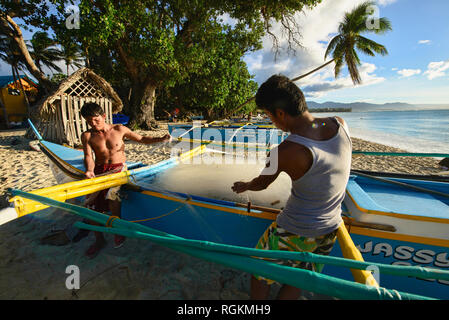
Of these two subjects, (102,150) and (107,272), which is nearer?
(107,272)

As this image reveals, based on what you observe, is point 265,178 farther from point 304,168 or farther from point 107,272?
point 107,272

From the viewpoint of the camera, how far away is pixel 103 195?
2490 mm

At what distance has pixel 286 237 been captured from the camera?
1.24 m

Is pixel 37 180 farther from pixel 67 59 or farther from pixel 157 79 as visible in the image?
pixel 67 59

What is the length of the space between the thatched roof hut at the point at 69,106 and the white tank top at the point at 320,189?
838 cm

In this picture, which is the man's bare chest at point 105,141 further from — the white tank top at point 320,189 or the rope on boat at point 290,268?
the white tank top at point 320,189

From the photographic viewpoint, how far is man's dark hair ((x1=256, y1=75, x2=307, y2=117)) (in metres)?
1.07

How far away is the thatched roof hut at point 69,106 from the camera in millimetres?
6824

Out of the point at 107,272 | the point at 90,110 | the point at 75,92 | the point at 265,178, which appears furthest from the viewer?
the point at 75,92

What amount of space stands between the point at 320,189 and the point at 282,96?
0.57 metres

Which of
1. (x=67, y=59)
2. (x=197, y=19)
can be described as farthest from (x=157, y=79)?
(x=67, y=59)

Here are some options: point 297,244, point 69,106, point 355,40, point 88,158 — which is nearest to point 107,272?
point 88,158

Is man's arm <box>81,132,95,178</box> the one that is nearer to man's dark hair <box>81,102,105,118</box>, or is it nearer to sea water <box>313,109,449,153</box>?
man's dark hair <box>81,102,105,118</box>
